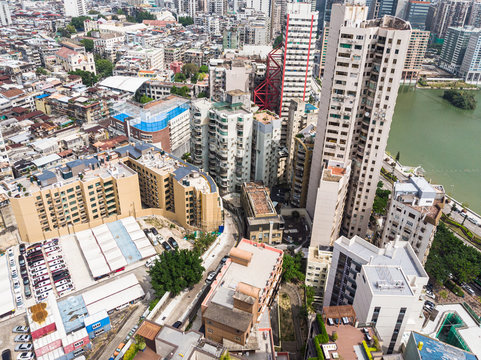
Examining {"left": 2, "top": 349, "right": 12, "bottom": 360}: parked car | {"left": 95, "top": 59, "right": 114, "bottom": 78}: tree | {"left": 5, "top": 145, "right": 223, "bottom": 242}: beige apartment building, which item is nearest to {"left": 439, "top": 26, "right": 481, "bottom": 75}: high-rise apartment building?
{"left": 95, "top": 59, "right": 114, "bottom": 78}: tree

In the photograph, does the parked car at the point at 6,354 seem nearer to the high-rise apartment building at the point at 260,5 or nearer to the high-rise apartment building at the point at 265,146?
the high-rise apartment building at the point at 265,146

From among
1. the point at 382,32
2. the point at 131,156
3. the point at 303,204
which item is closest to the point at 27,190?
the point at 131,156

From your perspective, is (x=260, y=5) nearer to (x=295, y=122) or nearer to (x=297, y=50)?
(x=297, y=50)

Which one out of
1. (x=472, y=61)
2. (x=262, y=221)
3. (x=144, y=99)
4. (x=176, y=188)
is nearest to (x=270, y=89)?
(x=144, y=99)

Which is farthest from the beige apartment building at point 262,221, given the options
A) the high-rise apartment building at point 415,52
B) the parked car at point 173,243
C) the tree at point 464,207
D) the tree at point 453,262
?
the high-rise apartment building at point 415,52

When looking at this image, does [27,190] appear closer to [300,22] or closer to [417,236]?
[417,236]

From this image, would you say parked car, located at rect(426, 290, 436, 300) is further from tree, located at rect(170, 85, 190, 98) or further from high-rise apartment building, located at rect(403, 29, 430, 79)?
high-rise apartment building, located at rect(403, 29, 430, 79)
